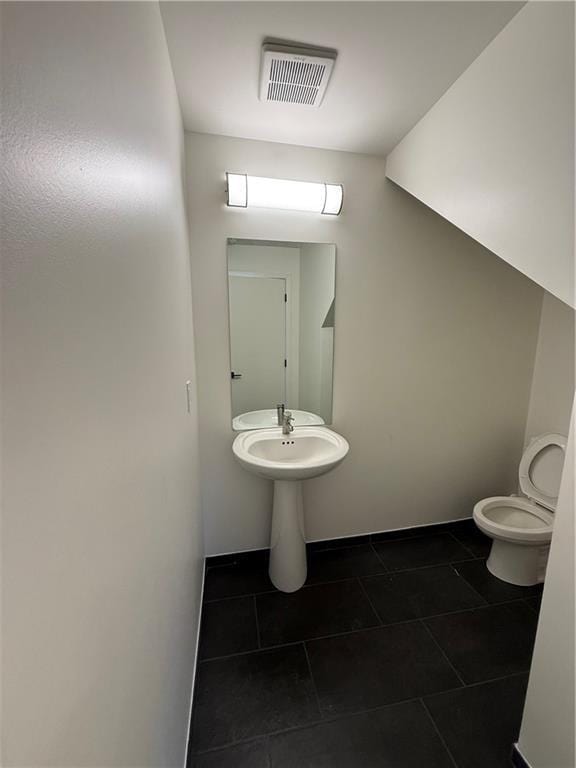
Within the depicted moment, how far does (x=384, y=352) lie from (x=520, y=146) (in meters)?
1.09

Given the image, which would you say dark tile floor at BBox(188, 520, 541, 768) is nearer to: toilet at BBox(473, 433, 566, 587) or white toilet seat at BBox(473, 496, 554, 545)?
toilet at BBox(473, 433, 566, 587)

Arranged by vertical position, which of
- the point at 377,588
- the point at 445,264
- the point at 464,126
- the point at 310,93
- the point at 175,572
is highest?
the point at 310,93

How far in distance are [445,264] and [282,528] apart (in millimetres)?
1780

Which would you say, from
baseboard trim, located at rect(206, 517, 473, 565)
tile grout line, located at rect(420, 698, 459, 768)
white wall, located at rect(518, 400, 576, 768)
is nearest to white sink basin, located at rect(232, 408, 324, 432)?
baseboard trim, located at rect(206, 517, 473, 565)

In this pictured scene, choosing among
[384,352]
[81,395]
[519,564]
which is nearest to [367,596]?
[519,564]

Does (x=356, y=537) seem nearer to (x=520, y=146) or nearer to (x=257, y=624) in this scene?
(x=257, y=624)

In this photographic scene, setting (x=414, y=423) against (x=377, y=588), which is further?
(x=414, y=423)

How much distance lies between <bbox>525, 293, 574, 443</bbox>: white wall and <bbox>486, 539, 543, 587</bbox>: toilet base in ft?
2.42

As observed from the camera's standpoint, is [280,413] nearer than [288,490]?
No

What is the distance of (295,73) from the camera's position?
3.80 ft

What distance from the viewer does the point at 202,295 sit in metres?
1.67

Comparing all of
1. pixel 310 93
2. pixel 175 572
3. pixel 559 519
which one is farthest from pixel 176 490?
pixel 310 93

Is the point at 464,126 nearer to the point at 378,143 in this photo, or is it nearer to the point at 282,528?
the point at 378,143

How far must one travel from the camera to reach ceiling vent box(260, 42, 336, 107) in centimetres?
107
